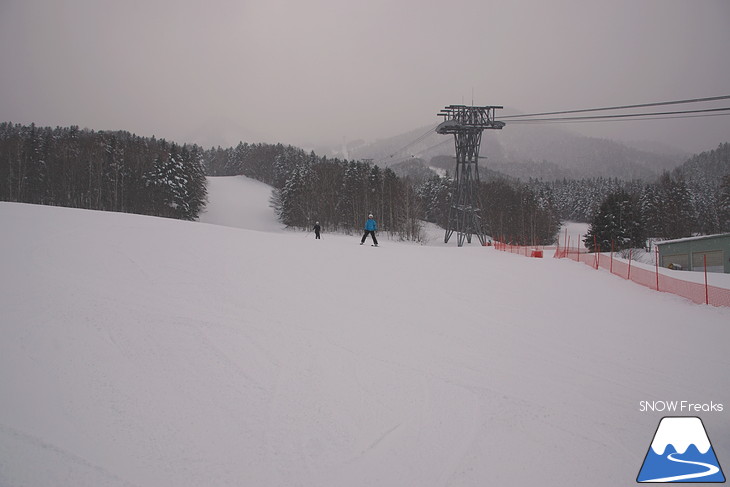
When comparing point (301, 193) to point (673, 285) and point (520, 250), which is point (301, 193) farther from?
point (673, 285)

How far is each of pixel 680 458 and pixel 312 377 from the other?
442 centimetres

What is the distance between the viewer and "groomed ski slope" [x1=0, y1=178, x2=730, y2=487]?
385 cm

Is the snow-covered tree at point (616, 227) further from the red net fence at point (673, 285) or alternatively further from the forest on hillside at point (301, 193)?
the red net fence at point (673, 285)

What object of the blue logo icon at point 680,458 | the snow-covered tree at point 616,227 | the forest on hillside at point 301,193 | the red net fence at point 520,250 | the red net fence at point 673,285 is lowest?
the blue logo icon at point 680,458

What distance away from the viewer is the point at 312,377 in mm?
5402

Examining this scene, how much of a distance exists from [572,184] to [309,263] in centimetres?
14101

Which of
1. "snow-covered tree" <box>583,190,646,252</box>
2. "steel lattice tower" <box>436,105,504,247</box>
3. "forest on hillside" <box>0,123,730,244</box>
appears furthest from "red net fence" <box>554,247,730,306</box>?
"forest on hillside" <box>0,123,730,244</box>

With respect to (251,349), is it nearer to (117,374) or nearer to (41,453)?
(117,374)

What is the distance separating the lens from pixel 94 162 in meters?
52.2

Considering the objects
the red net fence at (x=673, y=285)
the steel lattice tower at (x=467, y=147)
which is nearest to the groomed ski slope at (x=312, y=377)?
the red net fence at (x=673, y=285)

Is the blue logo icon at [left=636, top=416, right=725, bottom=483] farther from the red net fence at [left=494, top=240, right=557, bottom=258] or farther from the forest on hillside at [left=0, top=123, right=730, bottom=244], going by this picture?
the forest on hillside at [left=0, top=123, right=730, bottom=244]

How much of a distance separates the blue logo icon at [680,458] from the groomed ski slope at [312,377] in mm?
164

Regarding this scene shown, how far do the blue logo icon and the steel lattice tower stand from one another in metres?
34.4

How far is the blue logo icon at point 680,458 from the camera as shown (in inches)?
152
